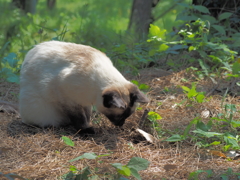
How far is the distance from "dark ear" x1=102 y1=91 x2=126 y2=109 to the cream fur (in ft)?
0.49

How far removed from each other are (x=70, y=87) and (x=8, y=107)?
1133 millimetres

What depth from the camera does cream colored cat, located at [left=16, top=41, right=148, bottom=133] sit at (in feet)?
10.5

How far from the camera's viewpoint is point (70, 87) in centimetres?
327

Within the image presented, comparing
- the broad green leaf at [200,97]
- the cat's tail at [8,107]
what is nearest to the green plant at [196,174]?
the broad green leaf at [200,97]

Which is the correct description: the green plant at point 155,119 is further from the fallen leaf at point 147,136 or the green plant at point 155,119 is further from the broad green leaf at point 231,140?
the broad green leaf at point 231,140

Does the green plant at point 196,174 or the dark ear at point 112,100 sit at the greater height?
the dark ear at point 112,100

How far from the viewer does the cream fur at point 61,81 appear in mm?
3232

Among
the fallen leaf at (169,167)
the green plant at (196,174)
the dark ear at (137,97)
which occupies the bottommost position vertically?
the fallen leaf at (169,167)

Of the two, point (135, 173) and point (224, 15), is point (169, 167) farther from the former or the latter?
point (224, 15)

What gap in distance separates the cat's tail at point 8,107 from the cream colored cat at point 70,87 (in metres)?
0.46

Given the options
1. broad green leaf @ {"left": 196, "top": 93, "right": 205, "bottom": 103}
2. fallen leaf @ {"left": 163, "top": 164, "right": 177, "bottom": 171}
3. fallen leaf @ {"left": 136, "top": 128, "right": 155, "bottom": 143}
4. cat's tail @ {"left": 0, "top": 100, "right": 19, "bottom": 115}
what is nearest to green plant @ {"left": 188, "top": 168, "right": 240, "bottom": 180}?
fallen leaf @ {"left": 163, "top": 164, "right": 177, "bottom": 171}

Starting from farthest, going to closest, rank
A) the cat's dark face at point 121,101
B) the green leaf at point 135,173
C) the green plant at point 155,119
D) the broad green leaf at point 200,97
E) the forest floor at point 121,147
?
the broad green leaf at point 200,97
the green plant at point 155,119
the cat's dark face at point 121,101
the forest floor at point 121,147
the green leaf at point 135,173

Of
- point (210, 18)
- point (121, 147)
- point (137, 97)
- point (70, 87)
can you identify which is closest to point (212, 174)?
point (121, 147)

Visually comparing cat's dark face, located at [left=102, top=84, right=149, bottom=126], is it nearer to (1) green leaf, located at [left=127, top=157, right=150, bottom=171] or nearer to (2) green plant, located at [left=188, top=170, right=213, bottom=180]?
(1) green leaf, located at [left=127, top=157, right=150, bottom=171]
